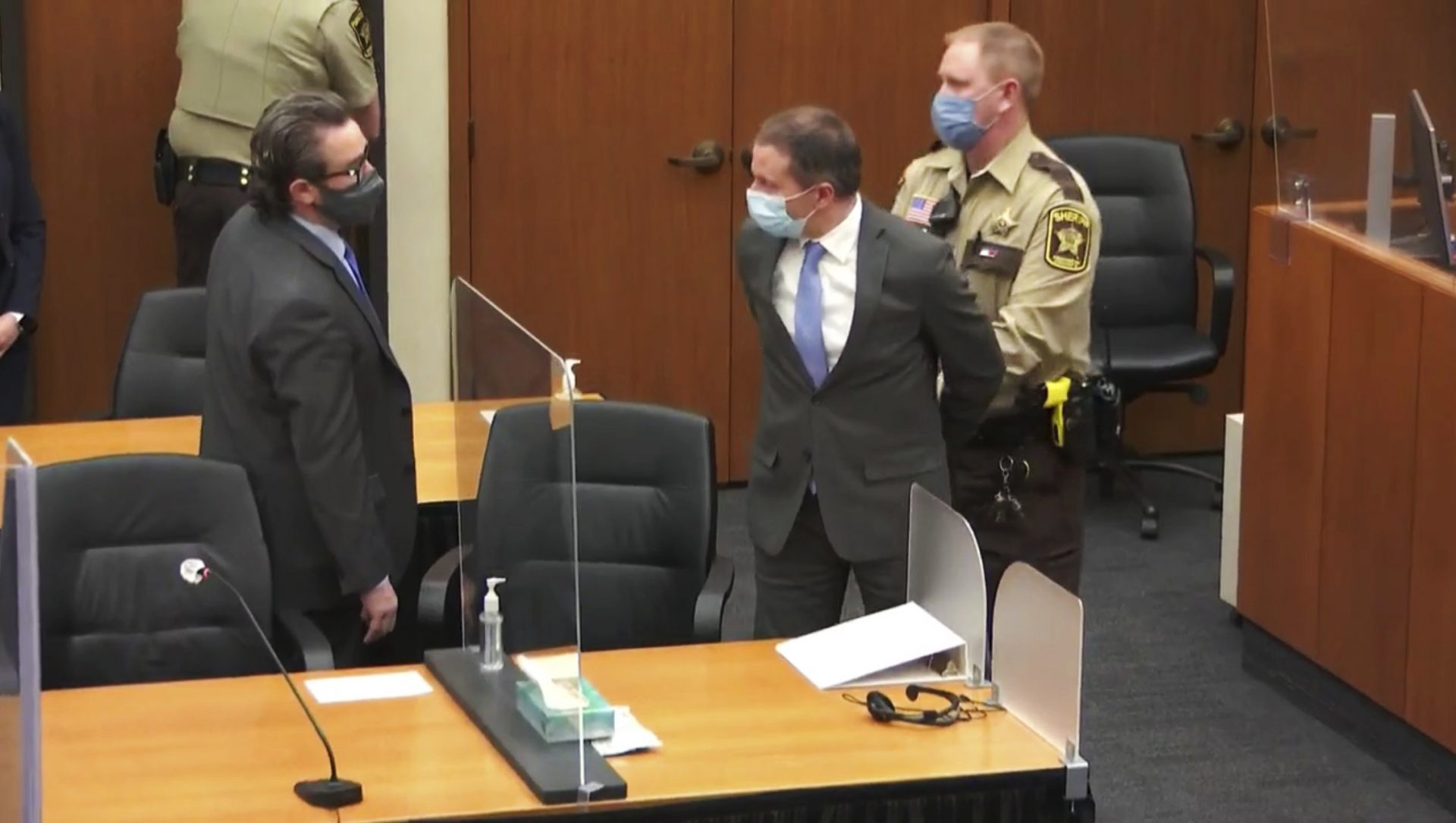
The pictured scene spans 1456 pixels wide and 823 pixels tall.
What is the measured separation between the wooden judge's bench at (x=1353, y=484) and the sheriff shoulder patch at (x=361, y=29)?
2.47 m

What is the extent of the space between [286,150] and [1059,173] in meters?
1.51

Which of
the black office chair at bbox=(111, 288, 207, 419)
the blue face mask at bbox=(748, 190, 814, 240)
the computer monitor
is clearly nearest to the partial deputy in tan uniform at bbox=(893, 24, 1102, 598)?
the blue face mask at bbox=(748, 190, 814, 240)

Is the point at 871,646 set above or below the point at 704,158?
below

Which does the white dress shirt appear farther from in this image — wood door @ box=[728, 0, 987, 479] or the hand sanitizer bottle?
wood door @ box=[728, 0, 987, 479]

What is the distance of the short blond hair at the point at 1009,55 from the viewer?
444 centimetres

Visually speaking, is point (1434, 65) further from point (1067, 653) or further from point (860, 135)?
point (1067, 653)

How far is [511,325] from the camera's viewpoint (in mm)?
3283

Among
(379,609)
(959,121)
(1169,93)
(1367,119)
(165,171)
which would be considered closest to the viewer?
(379,609)

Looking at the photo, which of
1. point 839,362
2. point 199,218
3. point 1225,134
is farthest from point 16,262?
point 1225,134

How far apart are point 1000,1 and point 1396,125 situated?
2073 millimetres

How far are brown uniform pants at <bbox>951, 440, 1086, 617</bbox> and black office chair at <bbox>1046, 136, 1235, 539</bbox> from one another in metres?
2.37

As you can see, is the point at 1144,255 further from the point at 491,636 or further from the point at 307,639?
the point at 491,636

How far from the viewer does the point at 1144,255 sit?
6.93 m

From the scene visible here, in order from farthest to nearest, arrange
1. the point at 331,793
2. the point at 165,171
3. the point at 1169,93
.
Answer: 1. the point at 1169,93
2. the point at 165,171
3. the point at 331,793
